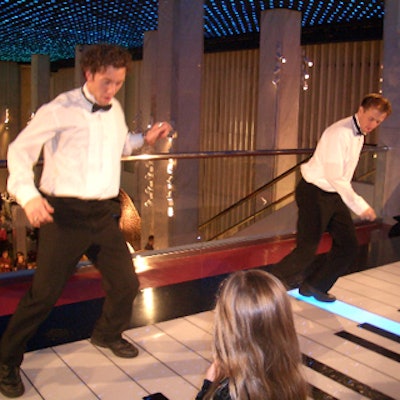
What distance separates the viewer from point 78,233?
2.43m

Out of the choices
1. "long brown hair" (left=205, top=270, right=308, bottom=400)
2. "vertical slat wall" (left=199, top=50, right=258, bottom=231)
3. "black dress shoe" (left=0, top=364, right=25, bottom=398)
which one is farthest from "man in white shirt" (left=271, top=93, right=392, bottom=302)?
"vertical slat wall" (left=199, top=50, right=258, bottom=231)

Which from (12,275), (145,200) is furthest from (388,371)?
(145,200)

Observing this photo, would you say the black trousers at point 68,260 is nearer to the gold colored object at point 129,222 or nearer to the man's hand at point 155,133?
the man's hand at point 155,133

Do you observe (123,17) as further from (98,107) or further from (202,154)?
(98,107)

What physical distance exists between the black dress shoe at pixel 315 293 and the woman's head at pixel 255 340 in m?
2.28

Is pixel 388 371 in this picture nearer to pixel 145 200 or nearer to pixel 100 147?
pixel 100 147

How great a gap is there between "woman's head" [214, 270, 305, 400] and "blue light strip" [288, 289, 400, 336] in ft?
6.78

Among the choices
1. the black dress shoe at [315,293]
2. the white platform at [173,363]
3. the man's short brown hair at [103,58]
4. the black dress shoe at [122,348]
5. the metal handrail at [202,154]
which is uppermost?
the man's short brown hair at [103,58]

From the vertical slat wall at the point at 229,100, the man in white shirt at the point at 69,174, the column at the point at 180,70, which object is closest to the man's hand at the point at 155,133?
the man in white shirt at the point at 69,174

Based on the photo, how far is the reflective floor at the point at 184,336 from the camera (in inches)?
99.1

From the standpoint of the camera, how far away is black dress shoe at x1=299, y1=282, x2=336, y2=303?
358cm

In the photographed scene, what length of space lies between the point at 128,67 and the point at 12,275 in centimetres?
154

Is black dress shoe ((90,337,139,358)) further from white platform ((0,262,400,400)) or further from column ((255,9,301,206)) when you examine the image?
column ((255,9,301,206))

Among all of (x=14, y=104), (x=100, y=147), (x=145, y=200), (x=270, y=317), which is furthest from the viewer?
(x=14, y=104)
